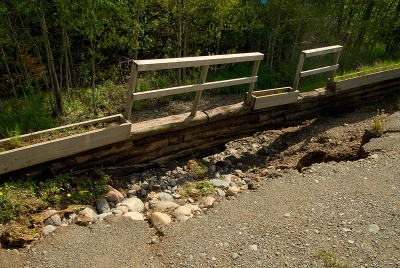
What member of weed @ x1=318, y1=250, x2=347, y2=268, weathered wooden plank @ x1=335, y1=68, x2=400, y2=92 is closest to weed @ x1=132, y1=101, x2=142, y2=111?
weathered wooden plank @ x1=335, y1=68, x2=400, y2=92

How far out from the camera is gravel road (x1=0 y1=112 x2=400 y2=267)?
3.86 m

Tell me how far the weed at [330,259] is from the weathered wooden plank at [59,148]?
317 cm

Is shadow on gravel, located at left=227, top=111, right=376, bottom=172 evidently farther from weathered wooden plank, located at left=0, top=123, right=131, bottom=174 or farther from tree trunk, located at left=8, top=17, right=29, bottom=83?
tree trunk, located at left=8, top=17, right=29, bottom=83

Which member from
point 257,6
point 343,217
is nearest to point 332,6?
point 257,6

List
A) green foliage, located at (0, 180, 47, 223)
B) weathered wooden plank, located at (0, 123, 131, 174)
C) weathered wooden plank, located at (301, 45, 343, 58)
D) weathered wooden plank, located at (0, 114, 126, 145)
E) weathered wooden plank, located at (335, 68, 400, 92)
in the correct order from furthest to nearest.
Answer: weathered wooden plank, located at (335, 68, 400, 92) < weathered wooden plank, located at (301, 45, 343, 58) < weathered wooden plank, located at (0, 114, 126, 145) < weathered wooden plank, located at (0, 123, 131, 174) < green foliage, located at (0, 180, 47, 223)

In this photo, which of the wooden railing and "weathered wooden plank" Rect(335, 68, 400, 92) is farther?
"weathered wooden plank" Rect(335, 68, 400, 92)

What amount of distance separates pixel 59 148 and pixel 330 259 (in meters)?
3.57

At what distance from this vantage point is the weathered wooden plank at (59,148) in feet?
15.4

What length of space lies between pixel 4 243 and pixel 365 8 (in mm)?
12796

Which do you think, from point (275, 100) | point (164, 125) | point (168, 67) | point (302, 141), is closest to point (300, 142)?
point (302, 141)

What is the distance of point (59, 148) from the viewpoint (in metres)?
5.05

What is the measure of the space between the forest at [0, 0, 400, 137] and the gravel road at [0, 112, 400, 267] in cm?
371

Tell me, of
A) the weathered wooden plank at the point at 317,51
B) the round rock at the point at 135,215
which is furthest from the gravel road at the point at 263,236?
the weathered wooden plank at the point at 317,51

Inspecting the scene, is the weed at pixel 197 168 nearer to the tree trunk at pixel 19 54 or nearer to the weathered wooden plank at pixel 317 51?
the weathered wooden plank at pixel 317 51
